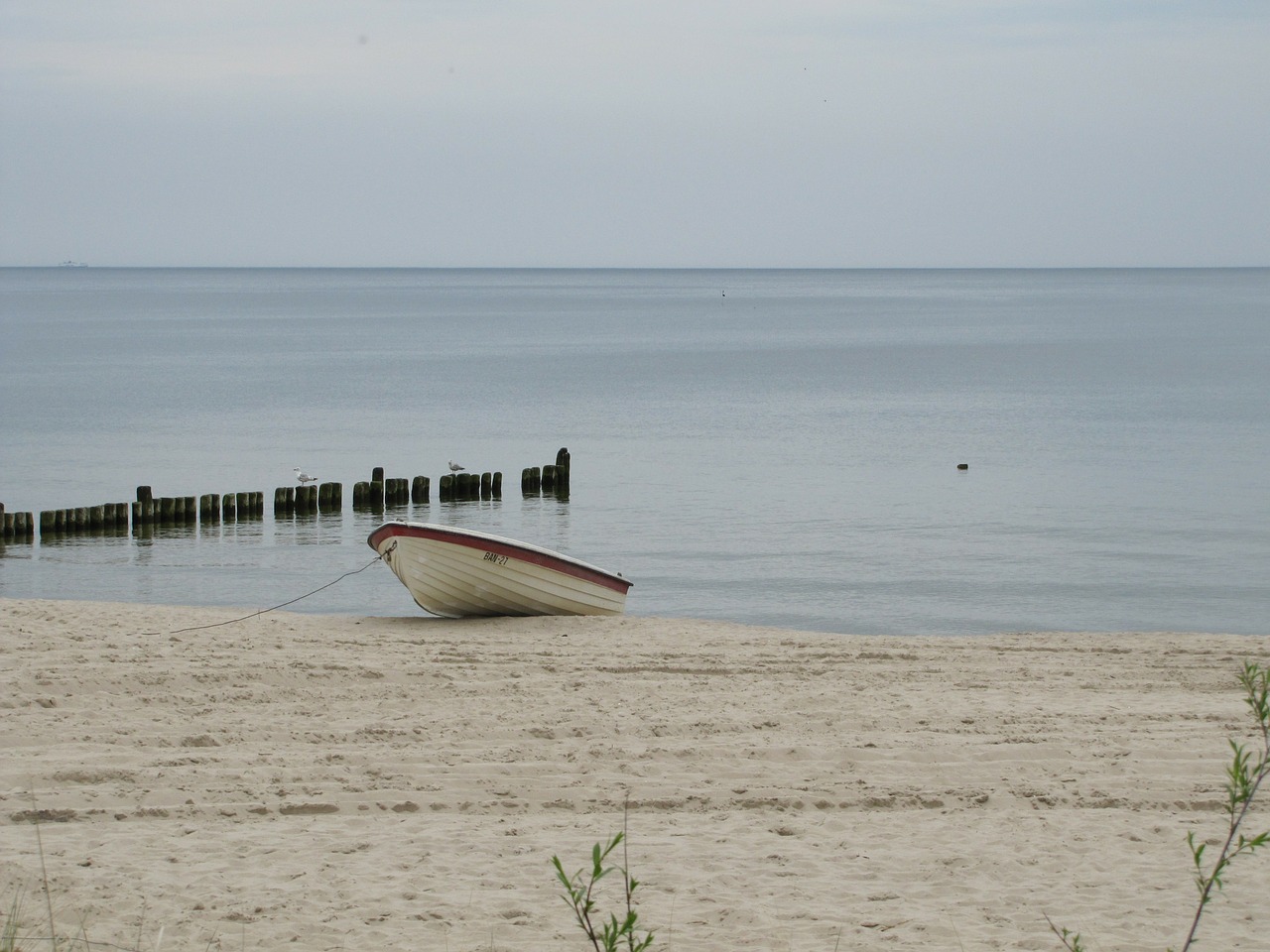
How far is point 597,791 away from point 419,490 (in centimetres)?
2129

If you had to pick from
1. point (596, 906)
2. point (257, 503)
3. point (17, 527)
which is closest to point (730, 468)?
point (257, 503)

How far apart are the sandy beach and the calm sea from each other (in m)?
6.16

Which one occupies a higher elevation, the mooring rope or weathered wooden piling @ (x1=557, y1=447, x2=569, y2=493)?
weathered wooden piling @ (x1=557, y1=447, x2=569, y2=493)

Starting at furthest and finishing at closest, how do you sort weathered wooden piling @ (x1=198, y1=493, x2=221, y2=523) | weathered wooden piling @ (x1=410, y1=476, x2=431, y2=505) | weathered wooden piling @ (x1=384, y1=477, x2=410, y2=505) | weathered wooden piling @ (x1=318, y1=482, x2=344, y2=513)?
1. weathered wooden piling @ (x1=410, y1=476, x2=431, y2=505)
2. weathered wooden piling @ (x1=384, y1=477, x2=410, y2=505)
3. weathered wooden piling @ (x1=318, y1=482, x2=344, y2=513)
4. weathered wooden piling @ (x1=198, y1=493, x2=221, y2=523)

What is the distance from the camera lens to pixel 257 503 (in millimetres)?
27828

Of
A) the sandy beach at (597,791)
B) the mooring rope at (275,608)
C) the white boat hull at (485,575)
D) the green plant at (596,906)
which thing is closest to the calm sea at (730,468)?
the mooring rope at (275,608)

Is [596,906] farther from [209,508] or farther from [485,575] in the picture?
[209,508]

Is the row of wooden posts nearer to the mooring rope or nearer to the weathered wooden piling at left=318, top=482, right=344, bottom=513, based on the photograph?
the weathered wooden piling at left=318, top=482, right=344, bottom=513

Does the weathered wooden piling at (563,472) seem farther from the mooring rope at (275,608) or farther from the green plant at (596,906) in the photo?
the green plant at (596,906)

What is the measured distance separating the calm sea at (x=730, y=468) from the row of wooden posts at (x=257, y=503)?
1.74 feet

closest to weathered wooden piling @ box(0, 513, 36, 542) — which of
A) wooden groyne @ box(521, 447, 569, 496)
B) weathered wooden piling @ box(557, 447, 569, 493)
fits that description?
wooden groyne @ box(521, 447, 569, 496)

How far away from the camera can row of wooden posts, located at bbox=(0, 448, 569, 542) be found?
25344 mm

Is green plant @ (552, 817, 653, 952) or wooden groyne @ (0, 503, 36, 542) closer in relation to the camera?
green plant @ (552, 817, 653, 952)

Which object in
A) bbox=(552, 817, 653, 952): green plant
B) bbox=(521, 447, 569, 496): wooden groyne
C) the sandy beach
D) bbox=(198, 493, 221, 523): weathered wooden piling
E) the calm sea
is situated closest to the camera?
bbox=(552, 817, 653, 952): green plant
